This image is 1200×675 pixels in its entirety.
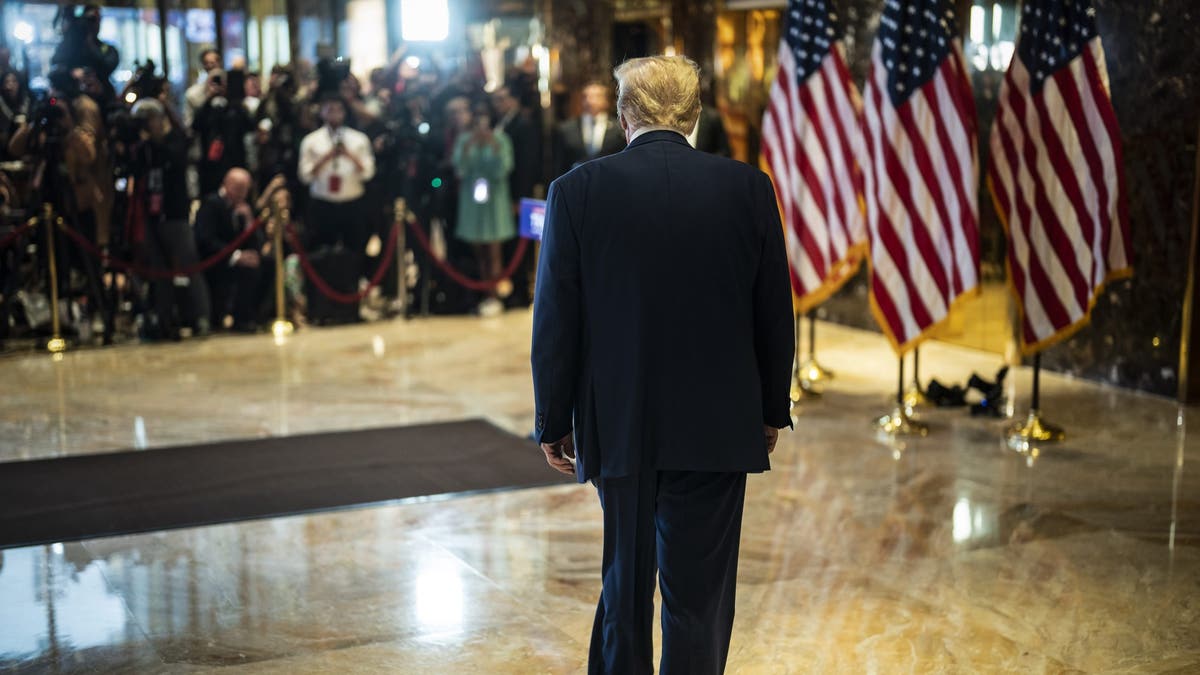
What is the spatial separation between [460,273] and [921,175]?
17.8 feet

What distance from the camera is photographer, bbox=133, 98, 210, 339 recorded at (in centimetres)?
1042

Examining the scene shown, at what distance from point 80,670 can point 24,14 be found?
7209 millimetres

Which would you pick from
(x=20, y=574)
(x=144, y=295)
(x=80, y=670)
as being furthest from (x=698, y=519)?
(x=144, y=295)

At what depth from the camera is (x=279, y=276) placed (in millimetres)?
11047

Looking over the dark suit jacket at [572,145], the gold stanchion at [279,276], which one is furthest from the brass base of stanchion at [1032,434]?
the gold stanchion at [279,276]

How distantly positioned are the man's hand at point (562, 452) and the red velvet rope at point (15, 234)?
7817 millimetres

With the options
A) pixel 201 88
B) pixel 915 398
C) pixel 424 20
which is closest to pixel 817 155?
pixel 915 398

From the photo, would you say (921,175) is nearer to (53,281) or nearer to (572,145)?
(572,145)

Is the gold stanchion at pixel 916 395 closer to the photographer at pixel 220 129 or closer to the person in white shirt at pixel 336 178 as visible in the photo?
the person in white shirt at pixel 336 178

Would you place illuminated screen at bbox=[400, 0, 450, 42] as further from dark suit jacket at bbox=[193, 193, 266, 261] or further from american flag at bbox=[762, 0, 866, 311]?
american flag at bbox=[762, 0, 866, 311]

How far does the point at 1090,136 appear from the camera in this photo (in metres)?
6.97

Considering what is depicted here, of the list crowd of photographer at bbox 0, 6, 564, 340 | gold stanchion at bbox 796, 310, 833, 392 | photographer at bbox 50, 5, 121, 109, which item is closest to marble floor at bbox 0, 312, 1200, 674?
gold stanchion at bbox 796, 310, 833, 392

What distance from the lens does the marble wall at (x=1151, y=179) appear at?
26.0 ft

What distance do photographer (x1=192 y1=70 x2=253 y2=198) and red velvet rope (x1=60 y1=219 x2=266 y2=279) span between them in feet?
1.40
